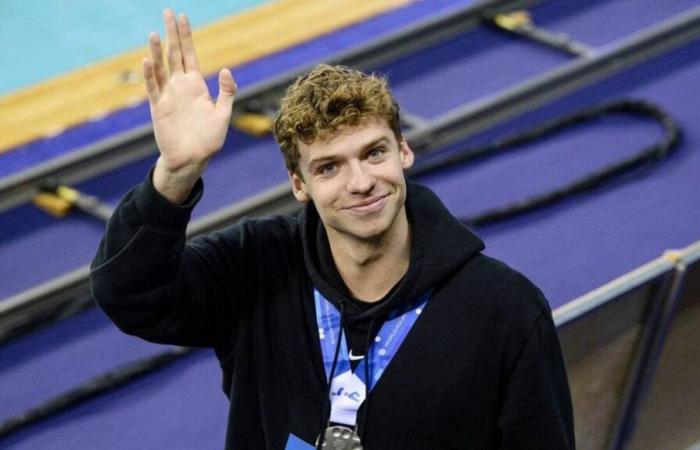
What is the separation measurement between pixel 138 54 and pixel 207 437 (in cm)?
258

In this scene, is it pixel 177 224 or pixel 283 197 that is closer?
pixel 177 224

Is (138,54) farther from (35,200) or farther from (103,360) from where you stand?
(103,360)

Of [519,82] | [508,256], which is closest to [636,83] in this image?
[519,82]

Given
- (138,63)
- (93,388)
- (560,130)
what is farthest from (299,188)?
(138,63)

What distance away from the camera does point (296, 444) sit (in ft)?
5.80

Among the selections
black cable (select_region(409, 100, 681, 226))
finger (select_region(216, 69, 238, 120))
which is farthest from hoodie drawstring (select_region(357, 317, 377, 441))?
black cable (select_region(409, 100, 681, 226))

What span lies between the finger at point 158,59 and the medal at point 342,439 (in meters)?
0.58

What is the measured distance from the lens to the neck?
1.71m

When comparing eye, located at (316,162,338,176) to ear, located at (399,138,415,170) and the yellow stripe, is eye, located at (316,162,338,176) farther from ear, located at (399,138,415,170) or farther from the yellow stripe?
the yellow stripe

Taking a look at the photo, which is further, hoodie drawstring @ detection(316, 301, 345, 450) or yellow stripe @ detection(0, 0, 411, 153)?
yellow stripe @ detection(0, 0, 411, 153)

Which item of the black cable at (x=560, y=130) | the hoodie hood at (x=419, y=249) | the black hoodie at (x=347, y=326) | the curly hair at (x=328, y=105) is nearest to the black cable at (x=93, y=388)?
the black cable at (x=560, y=130)

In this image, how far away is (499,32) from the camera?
4.96 meters

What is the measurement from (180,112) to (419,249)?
16.4 inches

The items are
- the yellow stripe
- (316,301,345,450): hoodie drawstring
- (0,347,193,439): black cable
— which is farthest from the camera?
the yellow stripe
